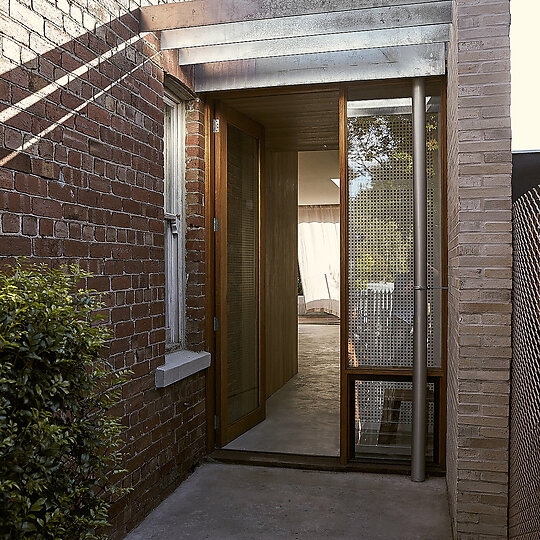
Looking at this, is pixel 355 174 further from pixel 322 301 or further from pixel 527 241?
pixel 322 301

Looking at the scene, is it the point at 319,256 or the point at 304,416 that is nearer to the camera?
the point at 304,416

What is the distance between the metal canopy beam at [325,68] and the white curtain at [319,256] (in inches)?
395

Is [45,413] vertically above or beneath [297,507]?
above

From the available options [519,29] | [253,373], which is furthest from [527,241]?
[519,29]

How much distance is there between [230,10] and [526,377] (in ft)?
7.46

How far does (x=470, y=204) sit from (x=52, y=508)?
216 cm

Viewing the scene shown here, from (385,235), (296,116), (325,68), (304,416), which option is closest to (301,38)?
(325,68)

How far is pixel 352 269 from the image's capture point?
13.4 feet

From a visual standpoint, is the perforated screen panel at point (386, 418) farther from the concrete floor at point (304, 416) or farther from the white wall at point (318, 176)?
the white wall at point (318, 176)

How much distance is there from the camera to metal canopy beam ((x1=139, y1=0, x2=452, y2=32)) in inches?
116

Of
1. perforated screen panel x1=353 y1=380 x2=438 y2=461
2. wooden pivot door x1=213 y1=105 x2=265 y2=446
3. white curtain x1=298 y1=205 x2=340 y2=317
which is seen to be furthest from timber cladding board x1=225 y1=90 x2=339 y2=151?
white curtain x1=298 y1=205 x2=340 y2=317

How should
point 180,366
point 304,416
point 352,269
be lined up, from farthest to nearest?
point 304,416
point 352,269
point 180,366

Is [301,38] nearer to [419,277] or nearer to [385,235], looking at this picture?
[385,235]

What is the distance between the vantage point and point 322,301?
14.0 meters
